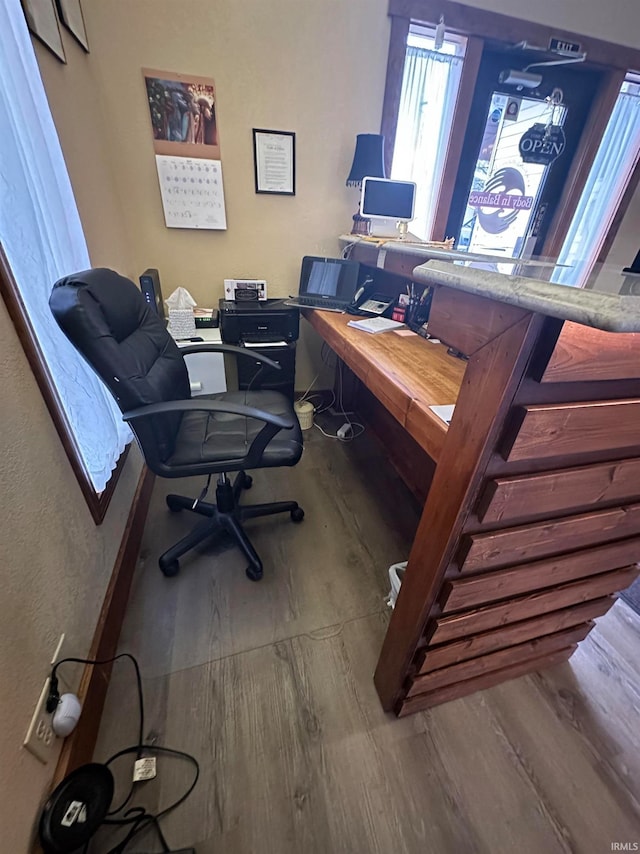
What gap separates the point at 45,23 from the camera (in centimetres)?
108

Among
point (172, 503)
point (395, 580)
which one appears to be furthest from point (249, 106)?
point (395, 580)

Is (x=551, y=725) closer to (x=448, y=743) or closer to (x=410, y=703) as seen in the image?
(x=448, y=743)

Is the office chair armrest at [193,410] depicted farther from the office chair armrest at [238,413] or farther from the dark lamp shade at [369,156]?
the dark lamp shade at [369,156]

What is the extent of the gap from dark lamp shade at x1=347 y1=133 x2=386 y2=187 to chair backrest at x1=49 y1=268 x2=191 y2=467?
153 centimetres

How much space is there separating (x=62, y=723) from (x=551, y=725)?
131 cm

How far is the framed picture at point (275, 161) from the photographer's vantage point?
1.95 m

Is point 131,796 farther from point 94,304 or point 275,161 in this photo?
point 275,161

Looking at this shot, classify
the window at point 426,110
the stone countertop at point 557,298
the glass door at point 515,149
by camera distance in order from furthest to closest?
1. the glass door at point 515,149
2. the window at point 426,110
3. the stone countertop at point 557,298

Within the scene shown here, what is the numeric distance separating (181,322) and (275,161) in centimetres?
110

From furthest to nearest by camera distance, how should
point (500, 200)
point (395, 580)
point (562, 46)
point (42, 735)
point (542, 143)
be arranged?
point (500, 200), point (542, 143), point (562, 46), point (395, 580), point (42, 735)

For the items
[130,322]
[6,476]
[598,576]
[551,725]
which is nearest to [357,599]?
[551,725]

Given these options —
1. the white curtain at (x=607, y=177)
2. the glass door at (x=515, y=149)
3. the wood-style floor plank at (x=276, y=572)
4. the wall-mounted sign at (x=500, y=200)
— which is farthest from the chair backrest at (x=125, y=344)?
the white curtain at (x=607, y=177)

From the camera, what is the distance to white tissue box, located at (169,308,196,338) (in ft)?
6.34

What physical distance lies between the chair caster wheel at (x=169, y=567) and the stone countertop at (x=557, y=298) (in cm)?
135
